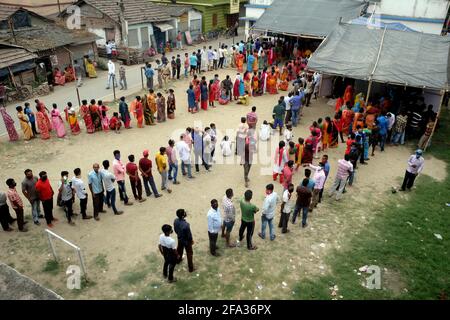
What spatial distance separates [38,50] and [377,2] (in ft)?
65.0

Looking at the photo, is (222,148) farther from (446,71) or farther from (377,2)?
(377,2)

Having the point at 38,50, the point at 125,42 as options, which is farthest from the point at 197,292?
the point at 125,42

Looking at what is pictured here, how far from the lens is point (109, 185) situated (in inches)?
348

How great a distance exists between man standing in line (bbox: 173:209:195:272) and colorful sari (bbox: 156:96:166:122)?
8051mm

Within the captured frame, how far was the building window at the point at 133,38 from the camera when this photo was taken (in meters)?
24.0

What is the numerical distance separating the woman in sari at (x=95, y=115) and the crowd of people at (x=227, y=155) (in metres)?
0.03

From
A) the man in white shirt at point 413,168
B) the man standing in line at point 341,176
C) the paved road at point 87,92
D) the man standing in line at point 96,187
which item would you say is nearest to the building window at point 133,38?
the paved road at point 87,92

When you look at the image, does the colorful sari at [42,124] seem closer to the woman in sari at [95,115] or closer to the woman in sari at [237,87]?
the woman in sari at [95,115]

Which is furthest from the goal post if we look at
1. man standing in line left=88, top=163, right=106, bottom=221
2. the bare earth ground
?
man standing in line left=88, top=163, right=106, bottom=221

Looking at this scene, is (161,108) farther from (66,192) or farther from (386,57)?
(386,57)

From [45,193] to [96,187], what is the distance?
1103 mm

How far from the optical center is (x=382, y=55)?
557 inches

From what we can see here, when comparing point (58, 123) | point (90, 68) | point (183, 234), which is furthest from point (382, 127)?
point (90, 68)
